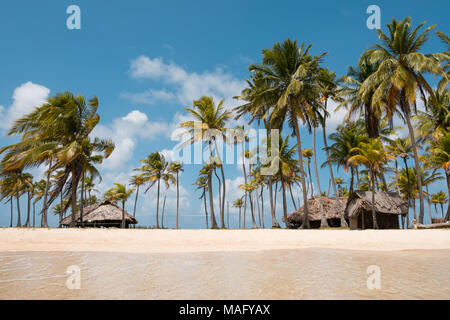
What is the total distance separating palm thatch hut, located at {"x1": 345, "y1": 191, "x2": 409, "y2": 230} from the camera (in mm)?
19672

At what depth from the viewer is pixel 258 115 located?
24703 mm

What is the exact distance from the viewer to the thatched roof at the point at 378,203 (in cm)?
1959

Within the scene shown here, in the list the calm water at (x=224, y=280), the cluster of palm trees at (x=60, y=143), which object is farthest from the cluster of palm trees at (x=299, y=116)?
the calm water at (x=224, y=280)

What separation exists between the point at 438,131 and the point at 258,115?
563 inches

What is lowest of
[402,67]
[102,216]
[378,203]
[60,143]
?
[102,216]

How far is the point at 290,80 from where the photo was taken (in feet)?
65.7

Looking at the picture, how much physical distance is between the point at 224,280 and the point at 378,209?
1841 centimetres

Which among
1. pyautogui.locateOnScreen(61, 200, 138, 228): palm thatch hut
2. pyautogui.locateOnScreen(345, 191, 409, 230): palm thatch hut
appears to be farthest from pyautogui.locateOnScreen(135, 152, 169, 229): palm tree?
pyautogui.locateOnScreen(345, 191, 409, 230): palm thatch hut

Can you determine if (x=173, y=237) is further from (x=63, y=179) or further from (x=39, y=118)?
(x=39, y=118)

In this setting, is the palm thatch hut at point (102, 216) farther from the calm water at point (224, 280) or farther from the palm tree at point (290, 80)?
the calm water at point (224, 280)

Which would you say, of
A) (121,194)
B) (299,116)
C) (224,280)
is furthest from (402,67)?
(121,194)

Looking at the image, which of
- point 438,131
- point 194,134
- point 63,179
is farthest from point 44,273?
point 438,131

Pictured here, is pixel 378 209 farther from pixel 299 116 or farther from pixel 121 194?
pixel 121 194

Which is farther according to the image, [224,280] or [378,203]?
[378,203]
